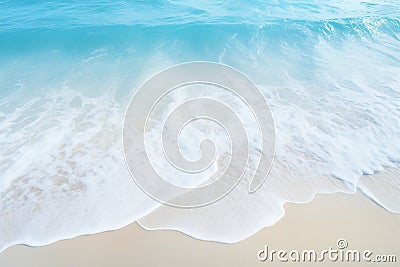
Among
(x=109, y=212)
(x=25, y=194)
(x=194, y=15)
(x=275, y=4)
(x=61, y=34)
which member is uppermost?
(x=275, y=4)

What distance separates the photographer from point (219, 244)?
2.96 metres

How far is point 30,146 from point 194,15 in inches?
350

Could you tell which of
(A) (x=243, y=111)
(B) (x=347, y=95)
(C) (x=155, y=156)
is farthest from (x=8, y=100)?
(B) (x=347, y=95)

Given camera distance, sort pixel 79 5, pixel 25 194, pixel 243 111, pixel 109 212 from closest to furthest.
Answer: pixel 109 212, pixel 25 194, pixel 243 111, pixel 79 5

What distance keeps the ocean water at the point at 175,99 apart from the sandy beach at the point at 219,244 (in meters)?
0.13

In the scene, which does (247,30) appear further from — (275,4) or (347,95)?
(347,95)

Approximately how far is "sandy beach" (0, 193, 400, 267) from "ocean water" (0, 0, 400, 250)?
0.43ft

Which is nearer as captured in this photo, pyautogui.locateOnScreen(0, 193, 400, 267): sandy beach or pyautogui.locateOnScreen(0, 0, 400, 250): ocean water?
pyautogui.locateOnScreen(0, 193, 400, 267): sandy beach

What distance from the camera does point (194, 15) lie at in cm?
1130

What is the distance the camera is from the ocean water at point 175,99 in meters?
3.39

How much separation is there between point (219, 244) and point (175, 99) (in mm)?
3664

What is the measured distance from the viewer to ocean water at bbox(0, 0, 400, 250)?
3.39 metres

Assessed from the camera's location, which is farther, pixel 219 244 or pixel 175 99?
pixel 175 99

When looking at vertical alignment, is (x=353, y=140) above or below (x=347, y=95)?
below
